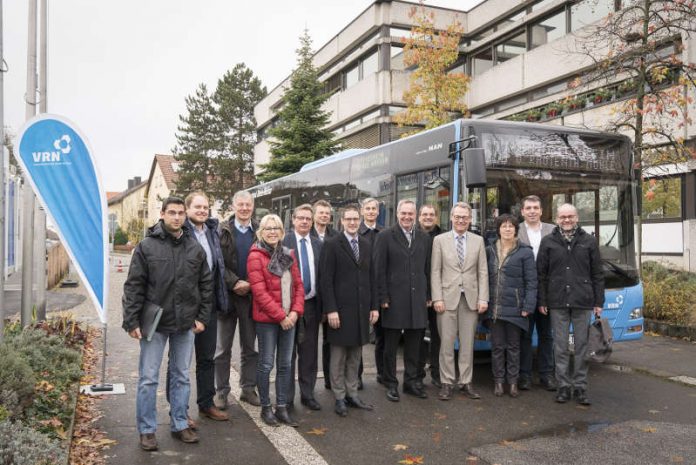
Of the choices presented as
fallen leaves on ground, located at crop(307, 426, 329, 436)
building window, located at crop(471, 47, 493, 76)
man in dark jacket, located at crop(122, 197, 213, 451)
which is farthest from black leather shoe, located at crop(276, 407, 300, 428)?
building window, located at crop(471, 47, 493, 76)

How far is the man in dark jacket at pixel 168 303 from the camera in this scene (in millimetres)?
4824

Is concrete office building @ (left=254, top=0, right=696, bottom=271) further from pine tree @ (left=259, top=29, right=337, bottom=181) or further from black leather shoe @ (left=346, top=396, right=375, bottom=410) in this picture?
black leather shoe @ (left=346, top=396, right=375, bottom=410)

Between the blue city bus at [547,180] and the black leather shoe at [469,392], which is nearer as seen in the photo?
the black leather shoe at [469,392]

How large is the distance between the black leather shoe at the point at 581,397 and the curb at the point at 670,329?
16.2 ft

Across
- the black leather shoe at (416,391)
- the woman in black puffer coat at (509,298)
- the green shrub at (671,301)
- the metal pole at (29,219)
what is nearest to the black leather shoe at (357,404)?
the black leather shoe at (416,391)

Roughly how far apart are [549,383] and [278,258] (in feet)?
11.1

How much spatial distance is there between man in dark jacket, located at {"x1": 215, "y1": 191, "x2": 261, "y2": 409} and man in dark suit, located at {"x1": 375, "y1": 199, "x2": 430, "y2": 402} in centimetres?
133

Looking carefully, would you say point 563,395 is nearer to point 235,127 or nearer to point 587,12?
point 587,12

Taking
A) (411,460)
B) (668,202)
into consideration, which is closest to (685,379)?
(411,460)

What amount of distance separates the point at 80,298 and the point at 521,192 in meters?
11.5

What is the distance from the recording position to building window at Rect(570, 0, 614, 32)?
19.0 meters

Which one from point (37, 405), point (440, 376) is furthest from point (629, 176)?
point (37, 405)

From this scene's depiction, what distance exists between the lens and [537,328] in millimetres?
7008

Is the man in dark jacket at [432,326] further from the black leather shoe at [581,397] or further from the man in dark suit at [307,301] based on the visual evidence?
the black leather shoe at [581,397]
